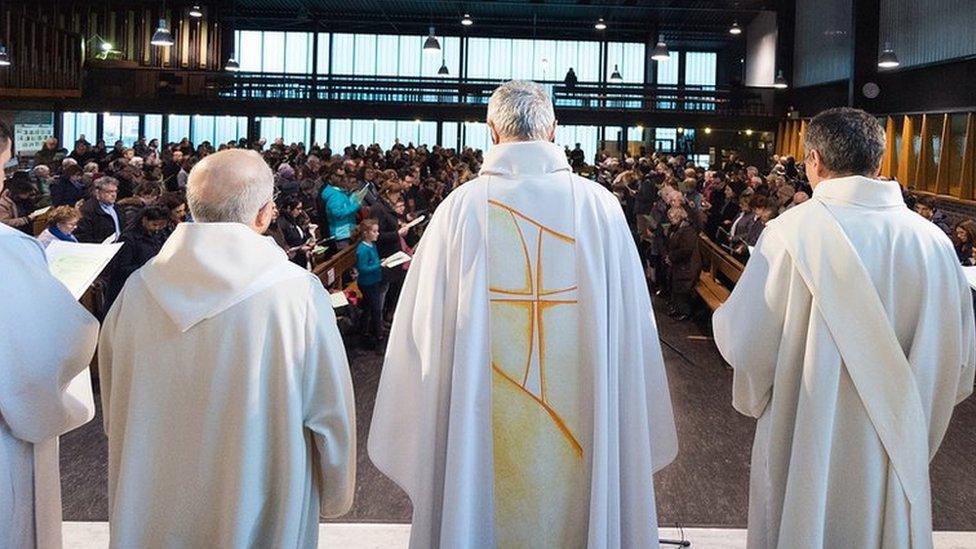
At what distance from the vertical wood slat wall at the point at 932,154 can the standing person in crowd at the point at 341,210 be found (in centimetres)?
958

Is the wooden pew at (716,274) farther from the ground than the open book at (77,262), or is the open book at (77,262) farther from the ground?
the open book at (77,262)

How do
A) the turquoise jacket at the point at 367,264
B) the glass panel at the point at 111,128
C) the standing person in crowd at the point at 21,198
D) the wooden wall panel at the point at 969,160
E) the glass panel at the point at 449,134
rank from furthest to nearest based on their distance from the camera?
the glass panel at the point at 449,134 < the glass panel at the point at 111,128 < the wooden wall panel at the point at 969,160 < the standing person in crowd at the point at 21,198 < the turquoise jacket at the point at 367,264

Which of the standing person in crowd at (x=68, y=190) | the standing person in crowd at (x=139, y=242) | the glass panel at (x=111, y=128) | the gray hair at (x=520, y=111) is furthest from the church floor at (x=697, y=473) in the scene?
the glass panel at (x=111, y=128)

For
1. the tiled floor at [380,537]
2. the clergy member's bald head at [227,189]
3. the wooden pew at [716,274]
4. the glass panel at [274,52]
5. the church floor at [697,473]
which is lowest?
the church floor at [697,473]

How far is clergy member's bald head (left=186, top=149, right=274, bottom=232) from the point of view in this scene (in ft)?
8.05

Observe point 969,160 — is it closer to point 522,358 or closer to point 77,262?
point 522,358

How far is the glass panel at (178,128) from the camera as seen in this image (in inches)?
1024

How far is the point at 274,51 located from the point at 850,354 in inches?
1136

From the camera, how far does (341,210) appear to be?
377 inches

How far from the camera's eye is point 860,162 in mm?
2889

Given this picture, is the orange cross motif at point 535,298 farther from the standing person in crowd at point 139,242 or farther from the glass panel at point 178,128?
the glass panel at point 178,128

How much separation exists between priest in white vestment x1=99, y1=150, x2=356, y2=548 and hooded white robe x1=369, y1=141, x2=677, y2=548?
422 mm

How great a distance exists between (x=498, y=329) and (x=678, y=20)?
27183 mm

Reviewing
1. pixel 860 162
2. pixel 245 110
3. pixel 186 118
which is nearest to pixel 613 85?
pixel 245 110
